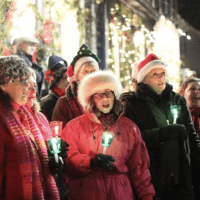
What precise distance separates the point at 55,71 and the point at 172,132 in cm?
271

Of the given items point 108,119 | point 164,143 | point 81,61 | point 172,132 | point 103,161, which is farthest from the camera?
point 81,61

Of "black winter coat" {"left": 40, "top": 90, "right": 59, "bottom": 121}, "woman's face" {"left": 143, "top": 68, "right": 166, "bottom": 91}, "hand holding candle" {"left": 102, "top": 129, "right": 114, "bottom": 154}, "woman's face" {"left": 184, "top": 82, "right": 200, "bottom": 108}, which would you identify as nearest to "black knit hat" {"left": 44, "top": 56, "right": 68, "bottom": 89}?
"black winter coat" {"left": 40, "top": 90, "right": 59, "bottom": 121}

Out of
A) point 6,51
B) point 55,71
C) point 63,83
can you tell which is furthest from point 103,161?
point 6,51

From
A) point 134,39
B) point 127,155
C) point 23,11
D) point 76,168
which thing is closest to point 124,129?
point 127,155

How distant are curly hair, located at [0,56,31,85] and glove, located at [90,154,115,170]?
97cm

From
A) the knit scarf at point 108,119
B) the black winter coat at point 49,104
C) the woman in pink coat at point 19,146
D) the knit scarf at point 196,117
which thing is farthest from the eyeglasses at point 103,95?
the knit scarf at point 196,117

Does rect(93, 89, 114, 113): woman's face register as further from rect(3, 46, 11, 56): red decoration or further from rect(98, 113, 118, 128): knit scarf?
rect(3, 46, 11, 56): red decoration

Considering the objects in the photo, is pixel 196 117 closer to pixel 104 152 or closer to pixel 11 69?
pixel 104 152

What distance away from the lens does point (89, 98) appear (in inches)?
166

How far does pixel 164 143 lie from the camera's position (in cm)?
466

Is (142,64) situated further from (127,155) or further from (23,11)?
(23,11)

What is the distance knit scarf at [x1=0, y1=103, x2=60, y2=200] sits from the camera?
3.09m

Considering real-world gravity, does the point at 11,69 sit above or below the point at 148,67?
below

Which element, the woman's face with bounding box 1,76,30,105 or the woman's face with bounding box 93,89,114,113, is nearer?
the woman's face with bounding box 1,76,30,105
